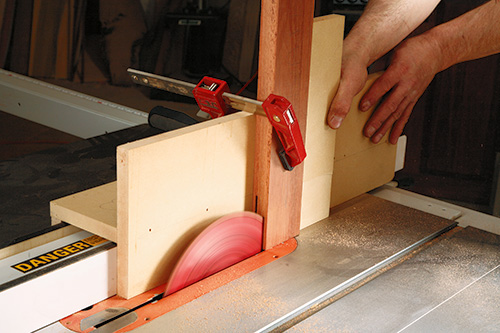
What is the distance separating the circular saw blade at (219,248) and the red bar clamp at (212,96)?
0.21m

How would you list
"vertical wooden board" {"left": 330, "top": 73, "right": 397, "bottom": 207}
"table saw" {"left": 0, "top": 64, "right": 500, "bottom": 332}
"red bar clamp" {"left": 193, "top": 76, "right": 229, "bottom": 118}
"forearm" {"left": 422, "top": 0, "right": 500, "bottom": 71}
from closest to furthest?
"table saw" {"left": 0, "top": 64, "right": 500, "bottom": 332}, "red bar clamp" {"left": 193, "top": 76, "right": 229, "bottom": 118}, "vertical wooden board" {"left": 330, "top": 73, "right": 397, "bottom": 207}, "forearm" {"left": 422, "top": 0, "right": 500, "bottom": 71}

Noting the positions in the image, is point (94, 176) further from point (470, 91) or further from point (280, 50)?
point (470, 91)

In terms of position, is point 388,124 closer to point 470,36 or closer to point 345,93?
point 345,93

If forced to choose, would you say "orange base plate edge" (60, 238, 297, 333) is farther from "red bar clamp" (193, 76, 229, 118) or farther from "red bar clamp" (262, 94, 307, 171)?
"red bar clamp" (193, 76, 229, 118)

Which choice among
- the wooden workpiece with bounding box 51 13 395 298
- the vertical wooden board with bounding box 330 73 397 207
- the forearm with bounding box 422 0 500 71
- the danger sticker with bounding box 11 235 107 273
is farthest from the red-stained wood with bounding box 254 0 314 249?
the forearm with bounding box 422 0 500 71

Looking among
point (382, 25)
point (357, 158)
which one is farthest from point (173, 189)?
point (382, 25)

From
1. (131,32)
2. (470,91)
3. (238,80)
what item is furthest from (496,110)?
(131,32)

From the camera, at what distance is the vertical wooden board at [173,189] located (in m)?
0.98

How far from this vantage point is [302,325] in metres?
0.99

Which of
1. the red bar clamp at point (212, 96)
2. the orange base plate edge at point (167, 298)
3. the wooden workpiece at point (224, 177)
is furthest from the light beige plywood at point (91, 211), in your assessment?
the red bar clamp at point (212, 96)

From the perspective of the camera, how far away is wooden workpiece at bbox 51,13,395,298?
3.27 feet

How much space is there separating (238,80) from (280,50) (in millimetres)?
3202

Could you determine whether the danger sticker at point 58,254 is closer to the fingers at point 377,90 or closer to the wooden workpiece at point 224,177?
the wooden workpiece at point 224,177

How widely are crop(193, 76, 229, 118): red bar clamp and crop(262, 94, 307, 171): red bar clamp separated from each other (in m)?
0.13
